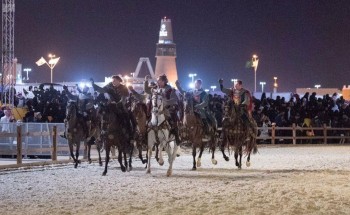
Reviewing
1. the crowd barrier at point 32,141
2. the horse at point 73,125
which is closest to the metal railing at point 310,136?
the crowd barrier at point 32,141

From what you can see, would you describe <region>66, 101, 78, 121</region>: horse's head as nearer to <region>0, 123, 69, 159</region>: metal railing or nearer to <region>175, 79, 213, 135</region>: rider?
<region>0, 123, 69, 159</region>: metal railing

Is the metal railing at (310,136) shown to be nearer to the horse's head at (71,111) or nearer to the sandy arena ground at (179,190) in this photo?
the sandy arena ground at (179,190)

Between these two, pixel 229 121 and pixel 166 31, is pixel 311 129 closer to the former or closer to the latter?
pixel 229 121

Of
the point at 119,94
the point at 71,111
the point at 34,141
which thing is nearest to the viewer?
the point at 119,94

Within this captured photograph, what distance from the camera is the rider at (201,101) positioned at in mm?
19016

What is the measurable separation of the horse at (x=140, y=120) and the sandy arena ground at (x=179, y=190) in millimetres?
889

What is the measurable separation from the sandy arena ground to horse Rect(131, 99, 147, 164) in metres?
0.89

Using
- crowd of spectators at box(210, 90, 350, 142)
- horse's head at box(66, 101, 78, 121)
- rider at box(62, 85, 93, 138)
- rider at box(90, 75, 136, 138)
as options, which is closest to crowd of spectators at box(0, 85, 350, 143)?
crowd of spectators at box(210, 90, 350, 142)

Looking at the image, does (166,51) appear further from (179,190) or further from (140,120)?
(179,190)

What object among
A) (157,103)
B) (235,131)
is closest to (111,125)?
(157,103)

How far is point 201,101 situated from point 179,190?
19.2ft

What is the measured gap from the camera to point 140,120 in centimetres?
1920

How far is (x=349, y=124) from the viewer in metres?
38.0

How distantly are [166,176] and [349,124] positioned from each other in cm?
2337
